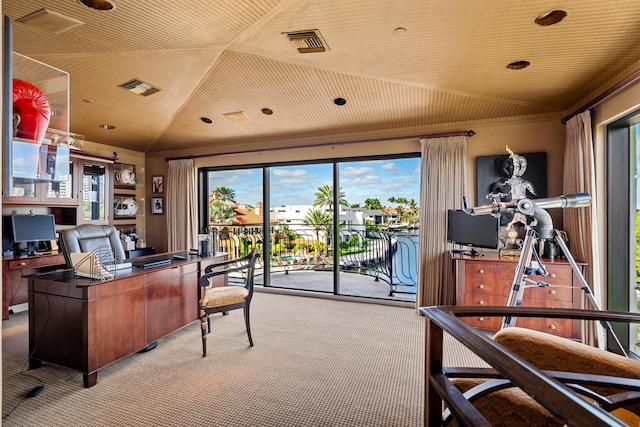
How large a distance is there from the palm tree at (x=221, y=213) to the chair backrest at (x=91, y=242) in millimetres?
2430

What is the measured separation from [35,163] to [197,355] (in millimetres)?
2023

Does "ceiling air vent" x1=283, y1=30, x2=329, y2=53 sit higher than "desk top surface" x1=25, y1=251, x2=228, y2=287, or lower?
higher

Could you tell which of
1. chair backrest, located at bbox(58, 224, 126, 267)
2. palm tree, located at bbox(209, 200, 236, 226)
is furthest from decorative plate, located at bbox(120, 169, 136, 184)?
chair backrest, located at bbox(58, 224, 126, 267)

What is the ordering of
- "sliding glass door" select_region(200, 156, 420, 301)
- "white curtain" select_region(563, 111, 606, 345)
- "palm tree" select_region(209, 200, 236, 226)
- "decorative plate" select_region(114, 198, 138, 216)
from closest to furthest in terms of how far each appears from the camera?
1. "white curtain" select_region(563, 111, 606, 345)
2. "sliding glass door" select_region(200, 156, 420, 301)
3. "decorative plate" select_region(114, 198, 138, 216)
4. "palm tree" select_region(209, 200, 236, 226)

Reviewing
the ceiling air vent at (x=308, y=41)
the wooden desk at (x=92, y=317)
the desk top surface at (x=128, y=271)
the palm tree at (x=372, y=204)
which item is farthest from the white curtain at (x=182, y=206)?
the ceiling air vent at (x=308, y=41)

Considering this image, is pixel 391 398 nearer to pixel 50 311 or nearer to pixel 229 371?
pixel 229 371

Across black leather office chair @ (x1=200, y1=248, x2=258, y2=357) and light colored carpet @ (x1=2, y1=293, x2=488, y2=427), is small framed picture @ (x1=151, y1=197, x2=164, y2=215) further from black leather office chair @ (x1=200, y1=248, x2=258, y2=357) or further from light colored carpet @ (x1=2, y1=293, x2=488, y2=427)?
black leather office chair @ (x1=200, y1=248, x2=258, y2=357)

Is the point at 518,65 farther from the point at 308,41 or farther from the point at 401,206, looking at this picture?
the point at 401,206

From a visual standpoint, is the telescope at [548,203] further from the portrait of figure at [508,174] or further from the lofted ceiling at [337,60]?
the lofted ceiling at [337,60]

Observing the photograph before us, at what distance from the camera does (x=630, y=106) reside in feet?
Answer: 7.75

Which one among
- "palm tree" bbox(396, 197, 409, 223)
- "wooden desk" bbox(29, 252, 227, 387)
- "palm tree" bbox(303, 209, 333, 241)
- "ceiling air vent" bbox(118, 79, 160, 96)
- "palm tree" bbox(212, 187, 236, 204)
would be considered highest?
"ceiling air vent" bbox(118, 79, 160, 96)

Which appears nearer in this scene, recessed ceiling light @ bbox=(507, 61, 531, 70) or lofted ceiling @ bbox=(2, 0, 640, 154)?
lofted ceiling @ bbox=(2, 0, 640, 154)

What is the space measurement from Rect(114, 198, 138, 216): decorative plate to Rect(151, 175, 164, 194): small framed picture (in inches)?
16.7

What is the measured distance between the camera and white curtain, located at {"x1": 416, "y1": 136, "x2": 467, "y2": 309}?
12.4 ft
